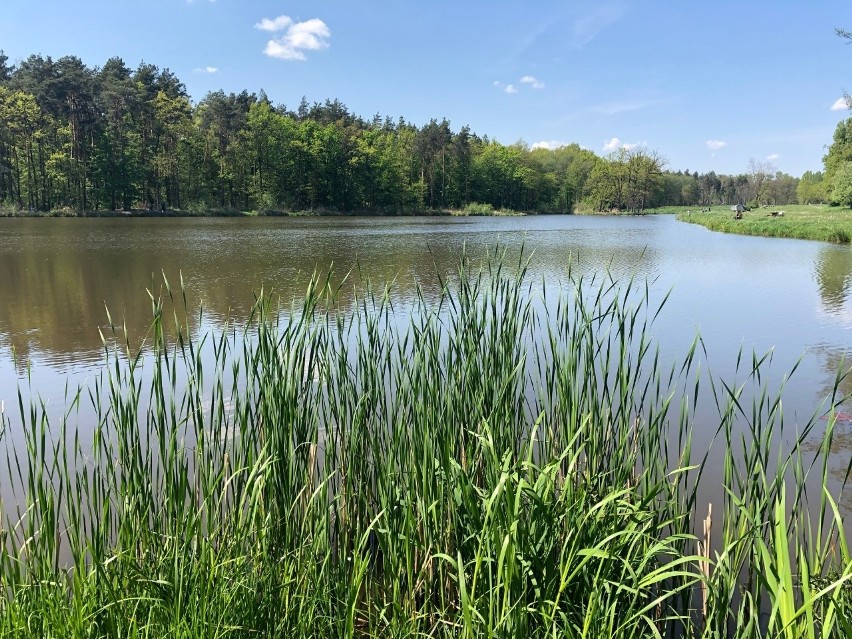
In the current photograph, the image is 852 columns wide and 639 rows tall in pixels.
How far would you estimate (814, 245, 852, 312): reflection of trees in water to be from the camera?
36.3ft

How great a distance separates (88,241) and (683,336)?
2117cm

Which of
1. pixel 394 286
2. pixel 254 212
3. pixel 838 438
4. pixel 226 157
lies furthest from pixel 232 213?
pixel 838 438

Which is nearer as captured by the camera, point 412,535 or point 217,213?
point 412,535

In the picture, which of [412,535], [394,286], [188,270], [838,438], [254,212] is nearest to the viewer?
[412,535]

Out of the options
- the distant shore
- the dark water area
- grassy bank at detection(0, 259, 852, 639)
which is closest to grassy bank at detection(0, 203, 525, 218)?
the distant shore

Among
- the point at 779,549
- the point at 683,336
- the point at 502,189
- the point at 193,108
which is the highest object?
the point at 193,108

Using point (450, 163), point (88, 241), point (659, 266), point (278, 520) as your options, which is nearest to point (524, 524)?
point (278, 520)

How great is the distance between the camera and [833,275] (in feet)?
46.5

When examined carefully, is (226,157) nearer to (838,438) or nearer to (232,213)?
(232,213)

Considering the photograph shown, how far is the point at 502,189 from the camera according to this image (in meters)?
74.6

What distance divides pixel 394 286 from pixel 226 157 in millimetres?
44905

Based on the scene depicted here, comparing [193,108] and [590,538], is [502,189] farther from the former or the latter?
[590,538]

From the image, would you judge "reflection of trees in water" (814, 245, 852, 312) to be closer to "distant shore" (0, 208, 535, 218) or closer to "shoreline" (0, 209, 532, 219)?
"shoreline" (0, 209, 532, 219)

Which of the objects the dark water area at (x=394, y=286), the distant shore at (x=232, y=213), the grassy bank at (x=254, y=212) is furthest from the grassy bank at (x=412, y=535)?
the grassy bank at (x=254, y=212)
